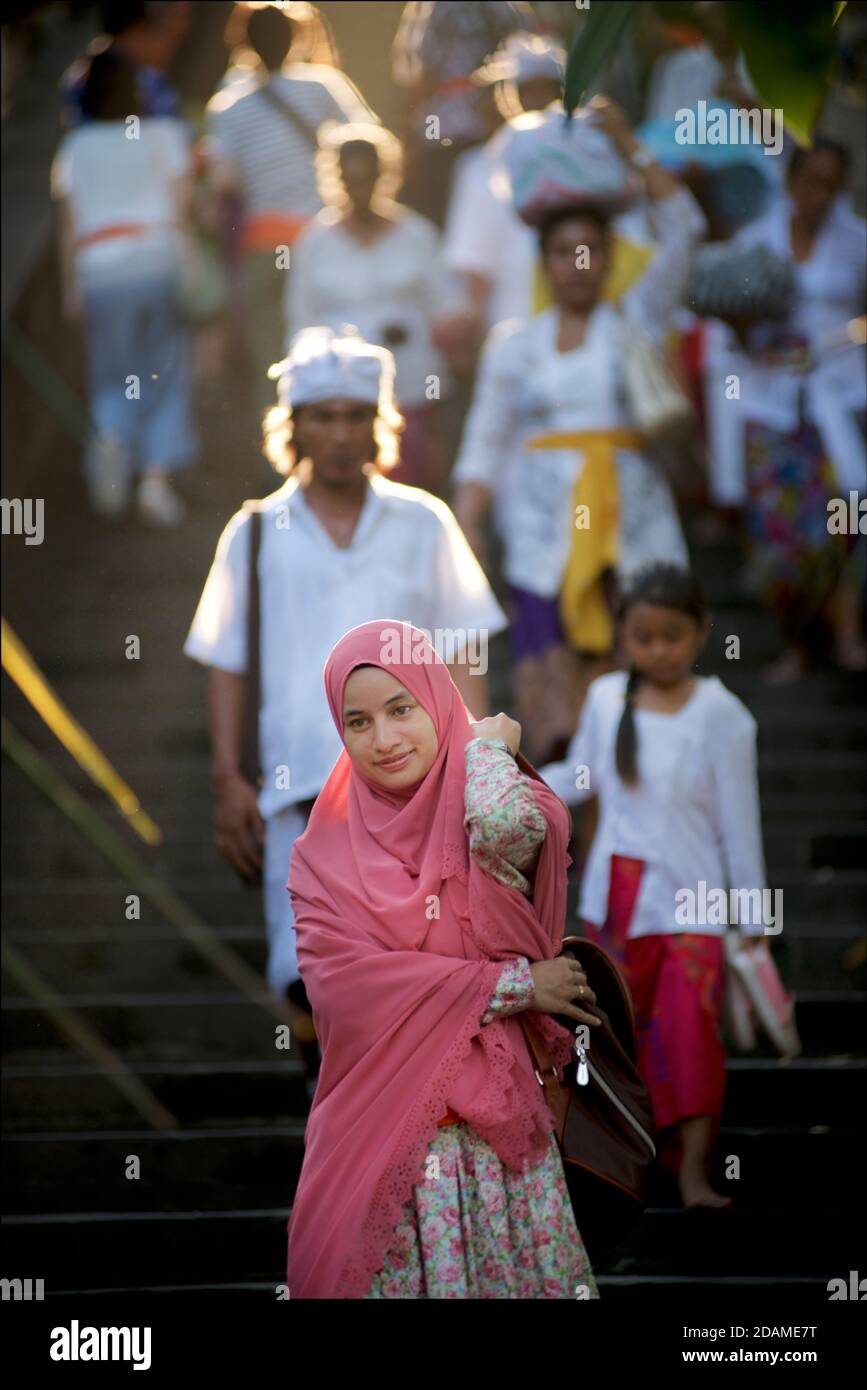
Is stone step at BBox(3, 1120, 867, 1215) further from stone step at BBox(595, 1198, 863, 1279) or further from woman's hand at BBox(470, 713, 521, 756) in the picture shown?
woman's hand at BBox(470, 713, 521, 756)

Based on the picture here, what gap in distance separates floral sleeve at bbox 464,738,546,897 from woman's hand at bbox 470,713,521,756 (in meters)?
0.11

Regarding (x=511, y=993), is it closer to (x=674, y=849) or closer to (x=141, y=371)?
(x=674, y=849)

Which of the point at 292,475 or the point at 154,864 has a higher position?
the point at 292,475

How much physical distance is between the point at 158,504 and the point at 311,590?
395 cm

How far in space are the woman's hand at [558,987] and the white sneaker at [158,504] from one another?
19.2 ft

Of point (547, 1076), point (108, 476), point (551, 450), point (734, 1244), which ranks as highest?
point (108, 476)

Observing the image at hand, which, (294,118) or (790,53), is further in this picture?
(294,118)

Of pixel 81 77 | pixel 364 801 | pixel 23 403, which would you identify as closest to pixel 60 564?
pixel 23 403

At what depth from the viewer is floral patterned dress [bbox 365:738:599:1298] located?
5.01m

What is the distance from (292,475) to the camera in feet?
23.2

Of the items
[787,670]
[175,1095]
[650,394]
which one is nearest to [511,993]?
[175,1095]

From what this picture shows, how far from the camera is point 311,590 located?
22.6ft
